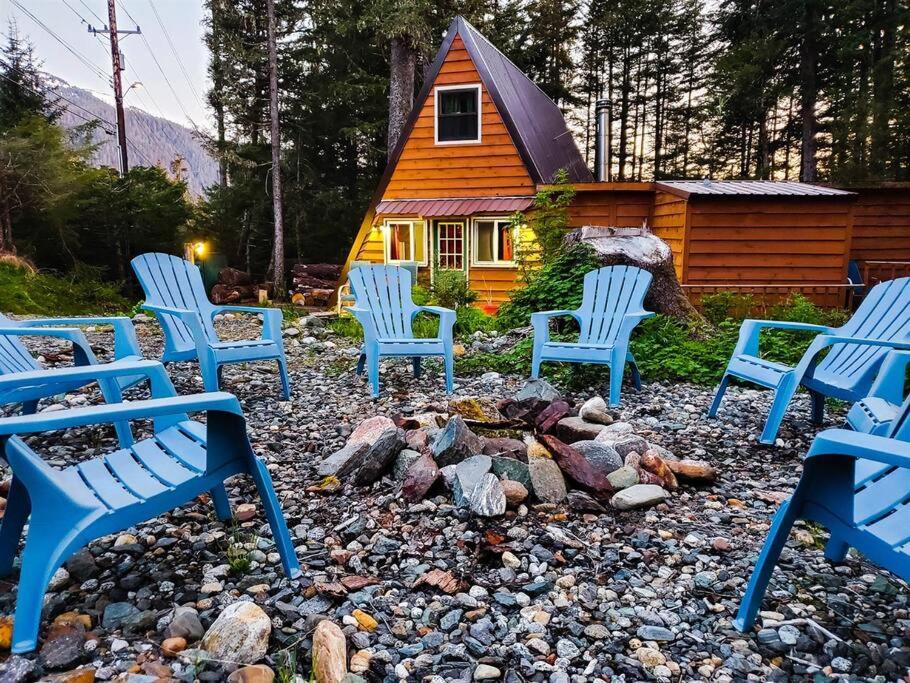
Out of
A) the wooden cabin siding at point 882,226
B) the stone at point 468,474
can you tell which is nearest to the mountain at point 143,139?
the stone at point 468,474

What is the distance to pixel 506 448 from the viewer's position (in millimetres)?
2568

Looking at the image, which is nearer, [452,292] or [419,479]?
[419,479]

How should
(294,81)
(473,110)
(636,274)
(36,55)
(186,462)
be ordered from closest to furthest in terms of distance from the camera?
(186,462)
(636,274)
(473,110)
(36,55)
(294,81)

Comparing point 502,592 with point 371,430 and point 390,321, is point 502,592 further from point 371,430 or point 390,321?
point 390,321

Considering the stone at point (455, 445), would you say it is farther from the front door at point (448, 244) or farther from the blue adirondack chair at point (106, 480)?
the front door at point (448, 244)

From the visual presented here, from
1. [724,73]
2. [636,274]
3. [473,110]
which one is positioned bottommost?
[636,274]

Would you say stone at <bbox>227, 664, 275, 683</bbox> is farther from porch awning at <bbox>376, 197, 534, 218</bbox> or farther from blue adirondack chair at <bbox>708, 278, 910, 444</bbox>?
porch awning at <bbox>376, 197, 534, 218</bbox>

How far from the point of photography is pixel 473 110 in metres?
9.76

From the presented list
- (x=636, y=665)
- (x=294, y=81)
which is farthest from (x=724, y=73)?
(x=636, y=665)

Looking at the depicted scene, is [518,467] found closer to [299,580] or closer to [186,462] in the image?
[299,580]

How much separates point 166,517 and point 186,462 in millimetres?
636

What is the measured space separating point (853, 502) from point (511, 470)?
1.29 meters

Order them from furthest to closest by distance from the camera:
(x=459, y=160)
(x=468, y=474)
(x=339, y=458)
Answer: (x=459, y=160) < (x=339, y=458) < (x=468, y=474)

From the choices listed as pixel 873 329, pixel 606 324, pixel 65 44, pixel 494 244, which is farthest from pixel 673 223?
pixel 65 44
